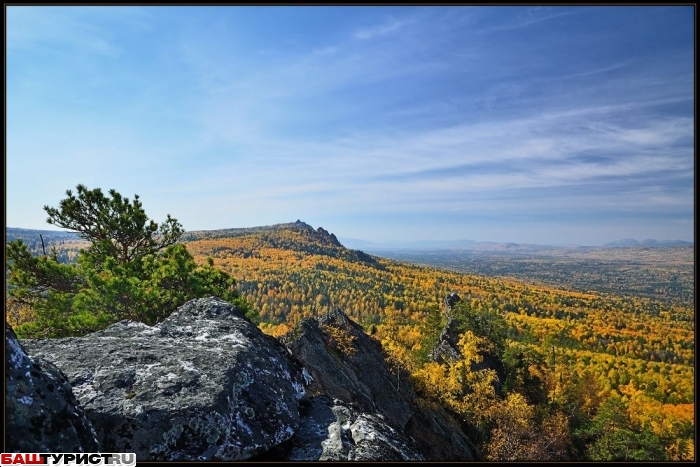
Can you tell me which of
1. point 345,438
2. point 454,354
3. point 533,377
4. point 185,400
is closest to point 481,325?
point 454,354

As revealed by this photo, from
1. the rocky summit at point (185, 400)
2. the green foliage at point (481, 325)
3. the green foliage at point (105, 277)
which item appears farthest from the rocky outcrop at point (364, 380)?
the green foliage at point (481, 325)

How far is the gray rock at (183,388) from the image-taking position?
16.8ft

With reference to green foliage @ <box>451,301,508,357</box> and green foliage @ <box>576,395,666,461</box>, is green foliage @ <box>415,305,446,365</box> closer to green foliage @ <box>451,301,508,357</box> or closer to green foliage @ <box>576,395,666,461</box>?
green foliage @ <box>451,301,508,357</box>

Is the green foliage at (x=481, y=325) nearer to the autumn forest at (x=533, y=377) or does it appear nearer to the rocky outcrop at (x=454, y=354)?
the autumn forest at (x=533, y=377)

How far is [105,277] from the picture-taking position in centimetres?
1683

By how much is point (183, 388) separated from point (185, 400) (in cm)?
27

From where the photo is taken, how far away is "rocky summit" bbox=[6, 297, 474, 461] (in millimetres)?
4270

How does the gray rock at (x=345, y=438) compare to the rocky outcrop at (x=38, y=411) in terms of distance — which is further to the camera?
the gray rock at (x=345, y=438)

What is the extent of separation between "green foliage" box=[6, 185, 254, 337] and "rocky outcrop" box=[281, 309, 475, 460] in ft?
13.2

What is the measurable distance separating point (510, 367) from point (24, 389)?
47.1m

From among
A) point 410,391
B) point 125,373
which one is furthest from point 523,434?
point 125,373

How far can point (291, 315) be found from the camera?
393ft

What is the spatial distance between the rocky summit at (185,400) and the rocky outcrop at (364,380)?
11.1 metres

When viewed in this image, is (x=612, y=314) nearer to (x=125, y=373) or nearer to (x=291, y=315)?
(x=291, y=315)
